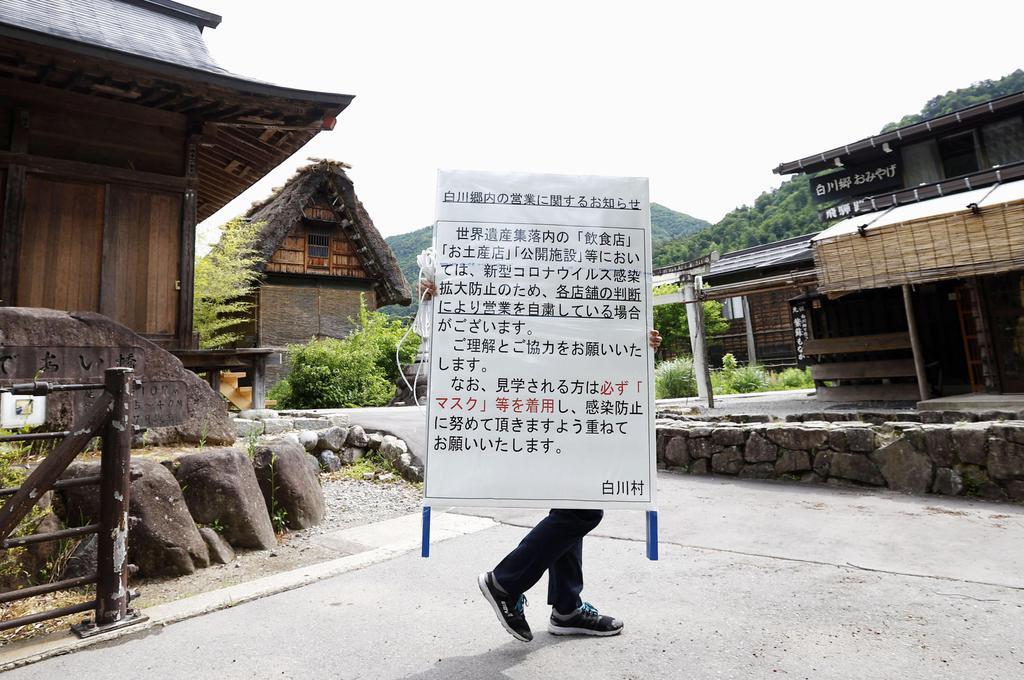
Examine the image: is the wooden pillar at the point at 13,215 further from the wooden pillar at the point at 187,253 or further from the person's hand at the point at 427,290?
the person's hand at the point at 427,290

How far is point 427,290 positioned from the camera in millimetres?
2797

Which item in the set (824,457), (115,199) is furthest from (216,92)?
(824,457)

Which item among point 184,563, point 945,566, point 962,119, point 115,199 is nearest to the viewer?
point 945,566

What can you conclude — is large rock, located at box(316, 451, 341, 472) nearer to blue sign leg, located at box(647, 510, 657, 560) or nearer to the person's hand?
the person's hand

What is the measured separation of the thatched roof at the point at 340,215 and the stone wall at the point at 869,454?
1516 centimetres

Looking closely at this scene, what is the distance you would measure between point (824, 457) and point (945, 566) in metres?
2.61

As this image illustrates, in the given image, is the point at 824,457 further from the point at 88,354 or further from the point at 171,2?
the point at 171,2

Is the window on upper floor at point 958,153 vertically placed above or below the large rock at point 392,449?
above

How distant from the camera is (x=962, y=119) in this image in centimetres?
1515

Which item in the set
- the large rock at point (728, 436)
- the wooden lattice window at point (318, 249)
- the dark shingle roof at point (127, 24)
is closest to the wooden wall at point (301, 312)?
the wooden lattice window at point (318, 249)

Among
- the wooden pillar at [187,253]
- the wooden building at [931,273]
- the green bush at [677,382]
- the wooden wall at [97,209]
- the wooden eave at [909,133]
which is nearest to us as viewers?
the wooden wall at [97,209]

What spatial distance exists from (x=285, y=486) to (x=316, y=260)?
52.8 ft

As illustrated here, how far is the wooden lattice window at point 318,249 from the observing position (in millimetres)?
19734

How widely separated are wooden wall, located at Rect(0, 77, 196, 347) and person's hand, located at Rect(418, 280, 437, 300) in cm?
577
